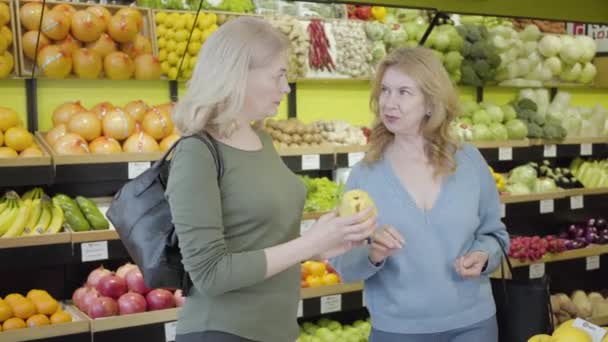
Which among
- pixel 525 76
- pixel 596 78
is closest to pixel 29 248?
pixel 525 76

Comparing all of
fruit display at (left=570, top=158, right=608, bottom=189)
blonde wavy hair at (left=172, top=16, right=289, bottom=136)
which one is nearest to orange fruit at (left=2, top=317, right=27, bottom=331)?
blonde wavy hair at (left=172, top=16, right=289, bottom=136)

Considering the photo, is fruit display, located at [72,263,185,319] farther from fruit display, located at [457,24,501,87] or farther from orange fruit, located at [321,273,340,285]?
fruit display, located at [457,24,501,87]

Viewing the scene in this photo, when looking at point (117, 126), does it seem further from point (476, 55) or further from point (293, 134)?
point (476, 55)

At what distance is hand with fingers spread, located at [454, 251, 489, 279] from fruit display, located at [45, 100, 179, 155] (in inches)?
65.5

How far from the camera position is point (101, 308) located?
11.0ft

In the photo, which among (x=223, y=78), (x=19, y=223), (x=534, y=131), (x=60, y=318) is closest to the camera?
(x=223, y=78)

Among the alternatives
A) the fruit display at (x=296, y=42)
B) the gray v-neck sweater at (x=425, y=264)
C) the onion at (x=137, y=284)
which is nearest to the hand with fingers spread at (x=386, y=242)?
the gray v-neck sweater at (x=425, y=264)

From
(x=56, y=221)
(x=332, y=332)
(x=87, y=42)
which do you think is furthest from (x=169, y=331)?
(x=87, y=42)

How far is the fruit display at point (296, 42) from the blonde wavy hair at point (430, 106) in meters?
1.70

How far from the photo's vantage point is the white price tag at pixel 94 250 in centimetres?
342

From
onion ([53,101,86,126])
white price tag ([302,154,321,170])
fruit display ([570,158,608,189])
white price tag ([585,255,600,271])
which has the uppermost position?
onion ([53,101,86,126])

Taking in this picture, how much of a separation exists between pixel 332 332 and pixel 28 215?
171 centimetres

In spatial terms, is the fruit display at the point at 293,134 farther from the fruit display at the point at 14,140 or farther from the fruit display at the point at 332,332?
the fruit display at the point at 14,140

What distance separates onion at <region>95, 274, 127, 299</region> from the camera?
11.5 feet
